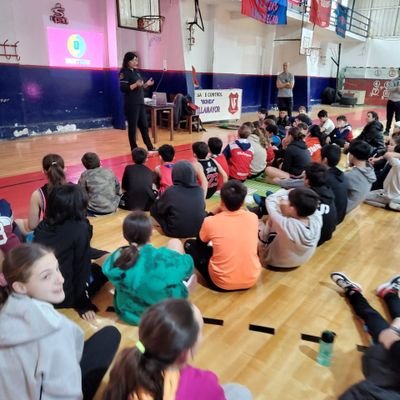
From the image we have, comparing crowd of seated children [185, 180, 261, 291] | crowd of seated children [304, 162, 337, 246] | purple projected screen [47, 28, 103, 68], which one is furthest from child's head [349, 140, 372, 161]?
purple projected screen [47, 28, 103, 68]

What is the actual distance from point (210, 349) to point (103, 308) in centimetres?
74

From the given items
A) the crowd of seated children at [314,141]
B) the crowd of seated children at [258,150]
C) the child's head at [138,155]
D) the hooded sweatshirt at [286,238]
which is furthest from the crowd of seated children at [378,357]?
the crowd of seated children at [314,141]

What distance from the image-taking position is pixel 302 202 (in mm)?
2316

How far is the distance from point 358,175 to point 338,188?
1.65ft

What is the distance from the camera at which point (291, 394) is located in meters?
1.62

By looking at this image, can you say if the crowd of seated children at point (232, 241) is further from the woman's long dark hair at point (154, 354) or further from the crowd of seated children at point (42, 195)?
the woman's long dark hair at point (154, 354)

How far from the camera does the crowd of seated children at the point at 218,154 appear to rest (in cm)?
399

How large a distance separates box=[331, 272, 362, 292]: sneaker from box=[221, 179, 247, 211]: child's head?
0.87 metres

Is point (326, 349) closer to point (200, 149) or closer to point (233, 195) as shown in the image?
point (233, 195)

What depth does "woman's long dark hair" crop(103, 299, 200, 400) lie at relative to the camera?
937mm

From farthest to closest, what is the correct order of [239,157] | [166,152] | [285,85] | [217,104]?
[217,104] < [285,85] < [239,157] < [166,152]

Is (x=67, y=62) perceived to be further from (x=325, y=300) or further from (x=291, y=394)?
(x=291, y=394)

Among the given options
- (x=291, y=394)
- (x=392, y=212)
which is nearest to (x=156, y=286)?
(x=291, y=394)

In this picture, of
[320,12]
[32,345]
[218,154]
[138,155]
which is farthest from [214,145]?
[320,12]
